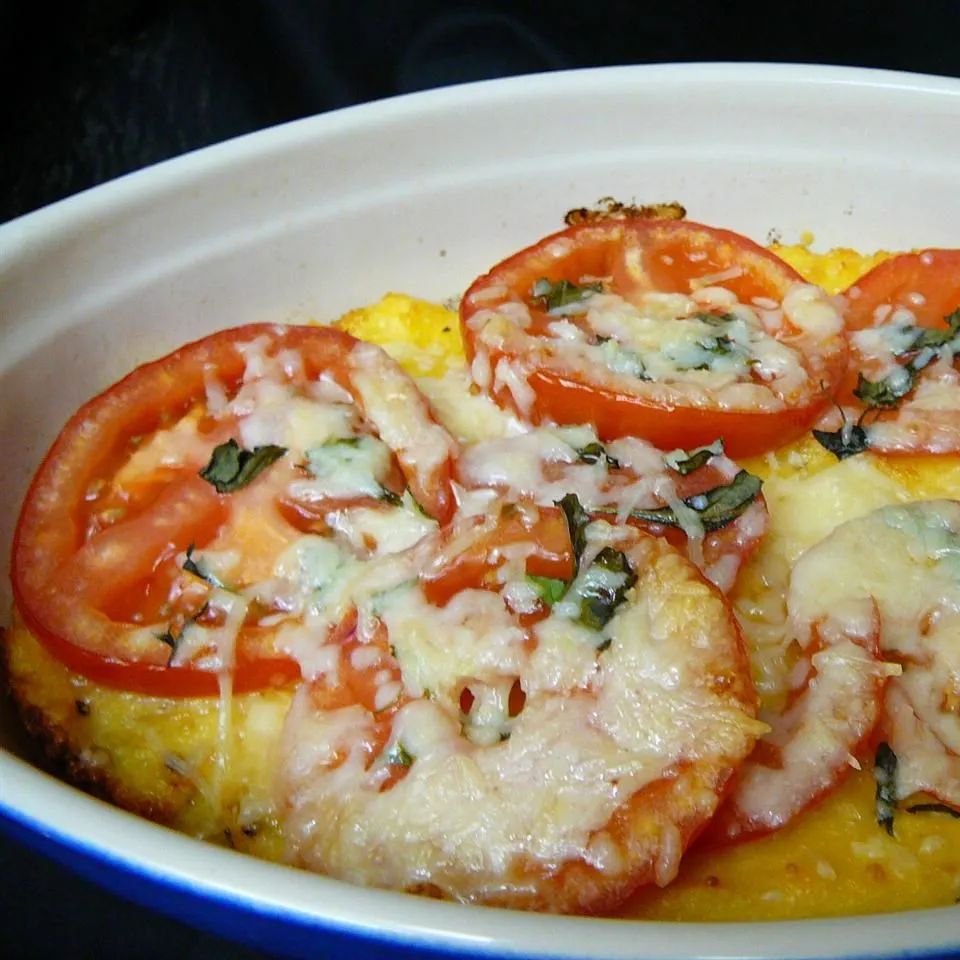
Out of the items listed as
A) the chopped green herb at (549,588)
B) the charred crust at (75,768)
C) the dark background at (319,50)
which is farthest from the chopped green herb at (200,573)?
the dark background at (319,50)

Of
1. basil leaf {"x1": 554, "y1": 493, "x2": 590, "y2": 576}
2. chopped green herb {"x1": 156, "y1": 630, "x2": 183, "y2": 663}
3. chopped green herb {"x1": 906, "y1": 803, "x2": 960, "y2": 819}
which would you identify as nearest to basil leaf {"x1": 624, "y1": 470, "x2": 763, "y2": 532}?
basil leaf {"x1": 554, "y1": 493, "x2": 590, "y2": 576}

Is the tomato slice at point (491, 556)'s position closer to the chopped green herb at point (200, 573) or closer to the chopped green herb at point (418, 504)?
the chopped green herb at point (418, 504)

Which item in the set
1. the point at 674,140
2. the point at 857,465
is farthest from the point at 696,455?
the point at 674,140

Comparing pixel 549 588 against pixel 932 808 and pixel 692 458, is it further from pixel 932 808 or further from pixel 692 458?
pixel 932 808

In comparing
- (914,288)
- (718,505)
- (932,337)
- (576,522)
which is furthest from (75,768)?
(914,288)

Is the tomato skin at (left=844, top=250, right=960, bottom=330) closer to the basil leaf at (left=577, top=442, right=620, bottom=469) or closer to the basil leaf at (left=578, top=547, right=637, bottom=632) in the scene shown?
the basil leaf at (left=577, top=442, right=620, bottom=469)

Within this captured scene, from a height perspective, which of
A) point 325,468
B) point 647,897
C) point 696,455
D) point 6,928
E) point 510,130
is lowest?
point 6,928

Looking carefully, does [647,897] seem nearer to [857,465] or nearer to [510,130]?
[857,465]
